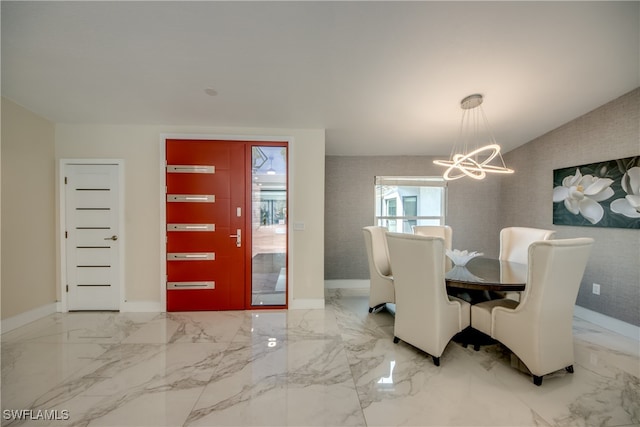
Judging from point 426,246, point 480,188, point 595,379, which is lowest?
point 595,379

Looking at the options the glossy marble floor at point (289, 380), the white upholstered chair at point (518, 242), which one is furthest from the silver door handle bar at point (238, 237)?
the white upholstered chair at point (518, 242)

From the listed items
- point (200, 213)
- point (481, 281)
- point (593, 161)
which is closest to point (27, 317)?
point (200, 213)

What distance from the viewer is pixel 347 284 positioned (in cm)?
412

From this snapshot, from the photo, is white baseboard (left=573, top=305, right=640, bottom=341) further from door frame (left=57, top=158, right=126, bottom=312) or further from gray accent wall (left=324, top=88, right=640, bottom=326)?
door frame (left=57, top=158, right=126, bottom=312)

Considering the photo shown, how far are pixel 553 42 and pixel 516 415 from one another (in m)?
2.88

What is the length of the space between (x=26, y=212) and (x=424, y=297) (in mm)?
4433

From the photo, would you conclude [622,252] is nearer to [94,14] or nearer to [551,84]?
[551,84]

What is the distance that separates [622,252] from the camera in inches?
103

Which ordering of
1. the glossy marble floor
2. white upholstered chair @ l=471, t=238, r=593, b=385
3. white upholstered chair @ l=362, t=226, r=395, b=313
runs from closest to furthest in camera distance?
the glossy marble floor
white upholstered chair @ l=471, t=238, r=593, b=385
white upholstered chair @ l=362, t=226, r=395, b=313

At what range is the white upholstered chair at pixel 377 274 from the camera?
9.66ft

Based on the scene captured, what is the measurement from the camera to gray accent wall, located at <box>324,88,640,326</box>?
261cm

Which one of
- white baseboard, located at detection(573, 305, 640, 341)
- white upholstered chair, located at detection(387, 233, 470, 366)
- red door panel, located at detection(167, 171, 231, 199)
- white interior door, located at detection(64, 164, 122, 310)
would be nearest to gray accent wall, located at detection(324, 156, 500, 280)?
white baseboard, located at detection(573, 305, 640, 341)

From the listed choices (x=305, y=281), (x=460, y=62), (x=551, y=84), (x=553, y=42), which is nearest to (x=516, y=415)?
(x=305, y=281)

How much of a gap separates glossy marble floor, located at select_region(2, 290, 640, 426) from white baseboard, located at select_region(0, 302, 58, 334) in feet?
0.27
